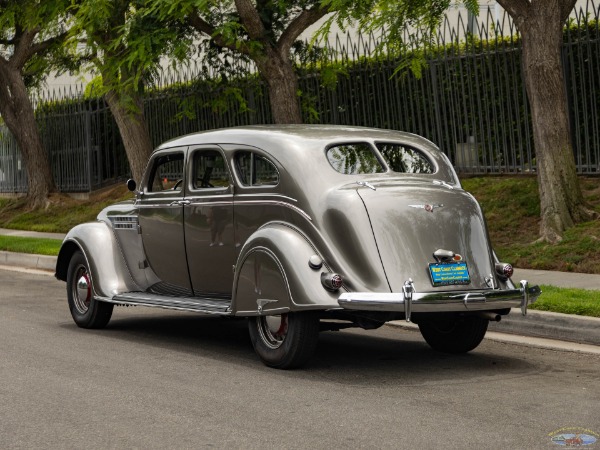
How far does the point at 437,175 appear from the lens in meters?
9.38

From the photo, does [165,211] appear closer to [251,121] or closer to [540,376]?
[540,376]

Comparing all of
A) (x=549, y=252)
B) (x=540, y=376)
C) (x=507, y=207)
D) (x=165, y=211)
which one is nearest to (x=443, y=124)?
(x=507, y=207)

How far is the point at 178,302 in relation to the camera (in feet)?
31.2

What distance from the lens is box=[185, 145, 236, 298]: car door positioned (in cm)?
926

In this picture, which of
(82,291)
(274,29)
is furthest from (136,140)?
(82,291)

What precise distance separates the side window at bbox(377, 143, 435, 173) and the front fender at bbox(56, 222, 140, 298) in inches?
104

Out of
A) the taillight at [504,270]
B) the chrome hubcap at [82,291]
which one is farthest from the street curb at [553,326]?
the chrome hubcap at [82,291]

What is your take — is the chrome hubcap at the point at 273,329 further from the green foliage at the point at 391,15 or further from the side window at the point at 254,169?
the green foliage at the point at 391,15

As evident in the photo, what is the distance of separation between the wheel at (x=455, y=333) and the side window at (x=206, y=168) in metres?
Result: 2.14

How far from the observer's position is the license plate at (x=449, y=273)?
821 centimetres

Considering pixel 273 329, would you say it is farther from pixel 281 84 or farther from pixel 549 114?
pixel 281 84

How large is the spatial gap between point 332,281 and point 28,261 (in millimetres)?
11542

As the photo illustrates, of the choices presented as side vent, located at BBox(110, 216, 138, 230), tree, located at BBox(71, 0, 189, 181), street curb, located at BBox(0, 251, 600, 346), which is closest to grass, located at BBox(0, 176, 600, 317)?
street curb, located at BBox(0, 251, 600, 346)

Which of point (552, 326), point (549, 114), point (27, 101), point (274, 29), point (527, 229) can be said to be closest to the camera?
point (552, 326)
